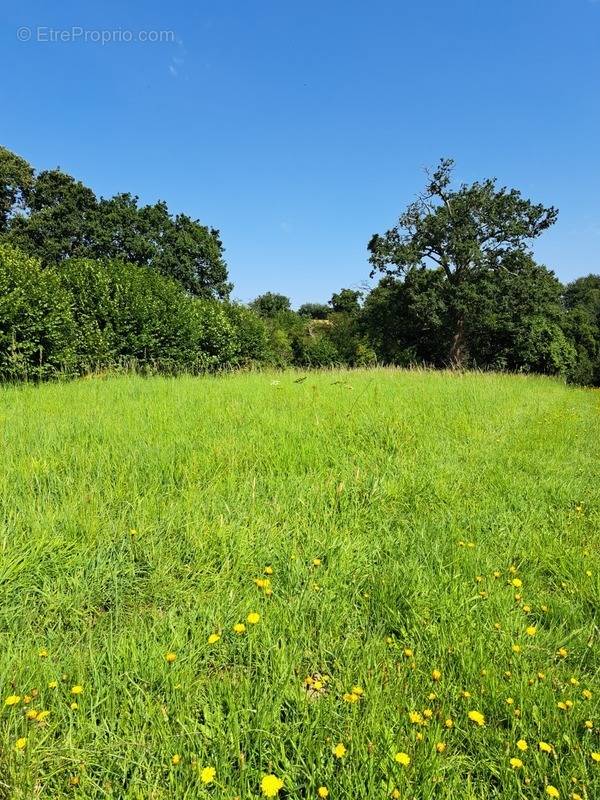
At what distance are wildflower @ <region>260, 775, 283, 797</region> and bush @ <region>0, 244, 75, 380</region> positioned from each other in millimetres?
8322

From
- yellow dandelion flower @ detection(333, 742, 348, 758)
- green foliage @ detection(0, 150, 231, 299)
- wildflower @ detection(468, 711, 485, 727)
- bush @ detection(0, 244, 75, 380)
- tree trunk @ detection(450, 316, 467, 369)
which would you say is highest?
green foliage @ detection(0, 150, 231, 299)

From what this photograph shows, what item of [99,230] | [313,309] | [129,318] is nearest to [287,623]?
[129,318]

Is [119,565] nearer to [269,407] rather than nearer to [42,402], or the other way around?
[269,407]

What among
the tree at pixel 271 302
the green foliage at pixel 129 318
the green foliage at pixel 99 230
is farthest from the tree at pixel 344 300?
the green foliage at pixel 129 318

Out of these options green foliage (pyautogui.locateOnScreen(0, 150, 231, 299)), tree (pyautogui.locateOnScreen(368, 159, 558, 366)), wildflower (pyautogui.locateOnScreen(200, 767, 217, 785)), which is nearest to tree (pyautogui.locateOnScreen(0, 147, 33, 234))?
green foliage (pyautogui.locateOnScreen(0, 150, 231, 299))

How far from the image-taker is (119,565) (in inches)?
91.1

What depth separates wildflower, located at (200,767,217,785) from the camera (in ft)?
4.31

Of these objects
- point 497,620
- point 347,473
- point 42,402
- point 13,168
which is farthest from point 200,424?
point 13,168

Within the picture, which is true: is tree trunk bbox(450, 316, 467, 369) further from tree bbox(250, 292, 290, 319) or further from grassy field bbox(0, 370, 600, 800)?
tree bbox(250, 292, 290, 319)

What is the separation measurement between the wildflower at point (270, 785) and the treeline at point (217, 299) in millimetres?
8754

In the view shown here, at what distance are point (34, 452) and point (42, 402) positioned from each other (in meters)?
2.69

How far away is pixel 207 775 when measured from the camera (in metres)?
1.32

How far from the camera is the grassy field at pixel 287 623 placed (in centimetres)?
143

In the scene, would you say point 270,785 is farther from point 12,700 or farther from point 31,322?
point 31,322
